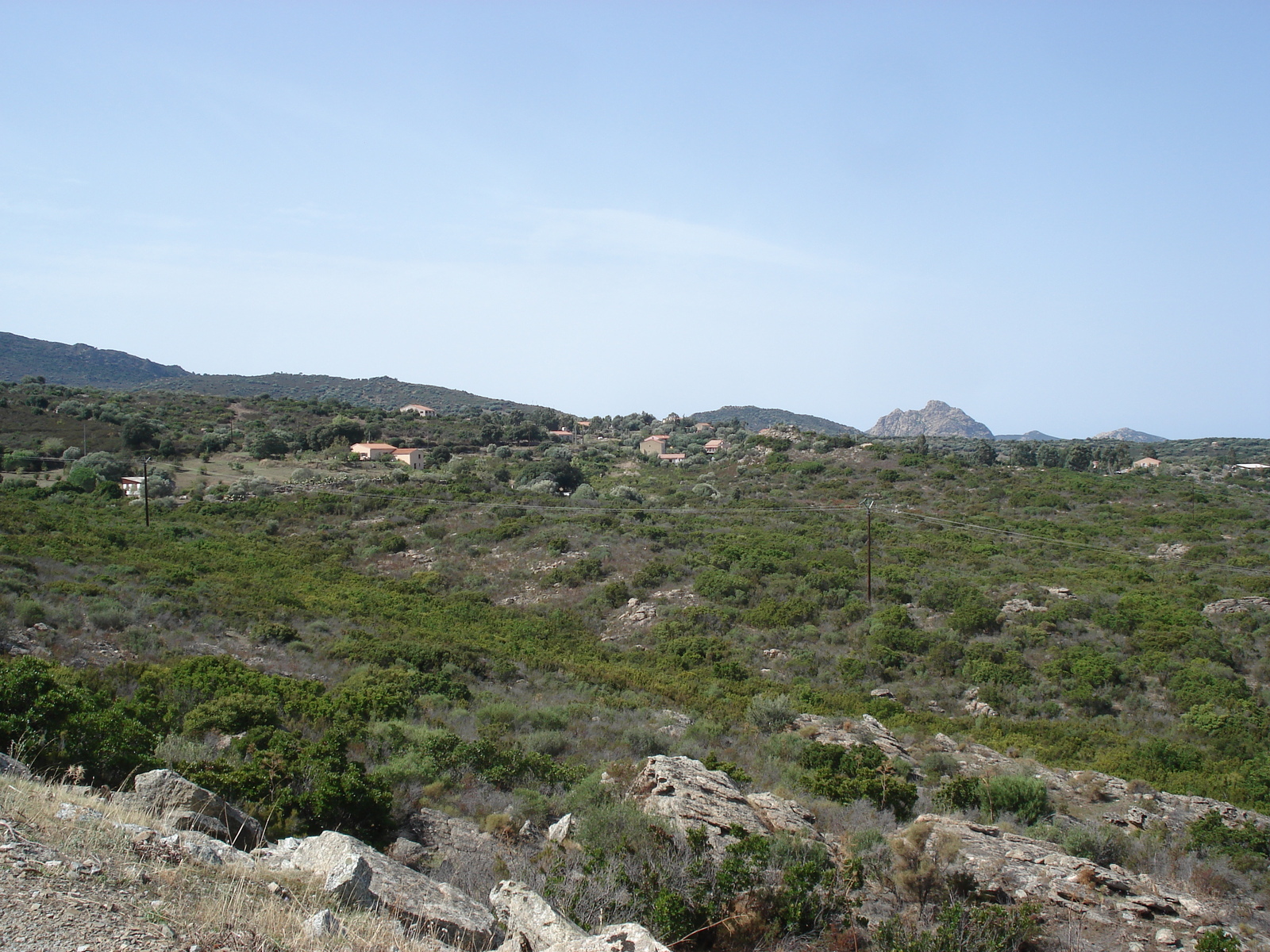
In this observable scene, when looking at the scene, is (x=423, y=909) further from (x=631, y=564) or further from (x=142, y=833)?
(x=631, y=564)

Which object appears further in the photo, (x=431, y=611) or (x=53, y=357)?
(x=53, y=357)

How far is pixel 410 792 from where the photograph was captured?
308 inches

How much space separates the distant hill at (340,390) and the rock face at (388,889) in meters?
121

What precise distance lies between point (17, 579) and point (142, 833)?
13.3 meters

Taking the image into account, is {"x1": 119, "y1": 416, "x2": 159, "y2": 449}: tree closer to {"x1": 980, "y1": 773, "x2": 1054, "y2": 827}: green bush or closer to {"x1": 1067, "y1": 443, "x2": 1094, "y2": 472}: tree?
{"x1": 980, "y1": 773, "x2": 1054, "y2": 827}: green bush

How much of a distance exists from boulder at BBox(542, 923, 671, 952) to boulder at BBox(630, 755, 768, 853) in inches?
99.1

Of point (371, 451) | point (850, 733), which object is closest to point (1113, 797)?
point (850, 733)

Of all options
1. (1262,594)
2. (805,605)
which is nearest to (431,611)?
(805,605)

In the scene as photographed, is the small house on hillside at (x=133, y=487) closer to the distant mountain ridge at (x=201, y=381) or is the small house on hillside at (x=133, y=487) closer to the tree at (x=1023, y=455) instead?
the tree at (x=1023, y=455)

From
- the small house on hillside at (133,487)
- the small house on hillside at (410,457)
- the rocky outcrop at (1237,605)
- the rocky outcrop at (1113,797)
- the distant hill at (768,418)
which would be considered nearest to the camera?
the rocky outcrop at (1113,797)

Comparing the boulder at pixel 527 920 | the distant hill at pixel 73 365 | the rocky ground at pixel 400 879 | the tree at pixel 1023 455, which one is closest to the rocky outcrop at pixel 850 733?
the rocky ground at pixel 400 879

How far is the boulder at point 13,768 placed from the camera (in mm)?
5477

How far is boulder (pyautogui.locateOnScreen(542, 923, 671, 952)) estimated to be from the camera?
13.6 ft

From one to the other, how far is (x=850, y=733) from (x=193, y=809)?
10.1 metres
